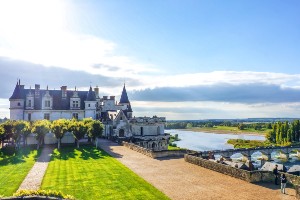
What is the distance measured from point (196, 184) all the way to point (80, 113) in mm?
40515

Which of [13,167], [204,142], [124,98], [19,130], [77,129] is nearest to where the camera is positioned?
[13,167]

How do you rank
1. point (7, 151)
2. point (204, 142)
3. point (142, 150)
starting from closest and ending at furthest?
point (7, 151), point (142, 150), point (204, 142)

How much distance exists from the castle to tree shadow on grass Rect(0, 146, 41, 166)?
1480 centimetres

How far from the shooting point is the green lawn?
21278 mm

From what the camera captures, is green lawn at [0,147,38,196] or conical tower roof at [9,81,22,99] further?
conical tower roof at [9,81,22,99]

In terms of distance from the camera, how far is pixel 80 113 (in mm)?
58750

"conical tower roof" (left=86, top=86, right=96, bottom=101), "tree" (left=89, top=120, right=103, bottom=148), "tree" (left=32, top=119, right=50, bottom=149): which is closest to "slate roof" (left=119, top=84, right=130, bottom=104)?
"conical tower roof" (left=86, top=86, right=96, bottom=101)

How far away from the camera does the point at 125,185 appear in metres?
21.8

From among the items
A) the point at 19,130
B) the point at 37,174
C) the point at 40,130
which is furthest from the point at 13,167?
the point at 40,130

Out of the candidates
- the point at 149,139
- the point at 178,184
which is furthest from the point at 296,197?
the point at 149,139

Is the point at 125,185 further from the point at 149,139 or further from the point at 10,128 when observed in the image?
the point at 149,139

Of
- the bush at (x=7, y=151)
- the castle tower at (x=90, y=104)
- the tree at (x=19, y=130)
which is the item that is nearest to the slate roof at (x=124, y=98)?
the castle tower at (x=90, y=104)

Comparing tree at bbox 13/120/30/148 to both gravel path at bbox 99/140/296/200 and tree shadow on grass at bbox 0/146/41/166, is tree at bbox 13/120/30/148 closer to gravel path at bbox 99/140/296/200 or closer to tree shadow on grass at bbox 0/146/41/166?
tree shadow on grass at bbox 0/146/41/166

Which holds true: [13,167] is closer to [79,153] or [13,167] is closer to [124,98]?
[79,153]
